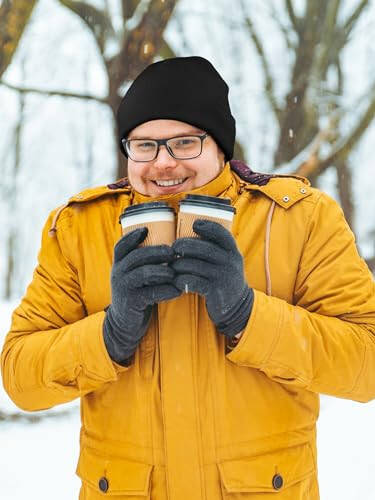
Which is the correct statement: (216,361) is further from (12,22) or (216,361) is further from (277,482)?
(12,22)

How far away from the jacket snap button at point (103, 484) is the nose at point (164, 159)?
80cm

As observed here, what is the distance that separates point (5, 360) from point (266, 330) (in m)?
0.71

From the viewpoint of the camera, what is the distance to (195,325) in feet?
5.42

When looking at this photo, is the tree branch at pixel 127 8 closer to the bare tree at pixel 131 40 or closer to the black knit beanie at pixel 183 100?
the bare tree at pixel 131 40

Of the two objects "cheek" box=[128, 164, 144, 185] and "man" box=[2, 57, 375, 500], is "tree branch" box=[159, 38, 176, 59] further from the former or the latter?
"cheek" box=[128, 164, 144, 185]

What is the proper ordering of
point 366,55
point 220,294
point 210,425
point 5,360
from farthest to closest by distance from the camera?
point 366,55
point 5,360
point 210,425
point 220,294

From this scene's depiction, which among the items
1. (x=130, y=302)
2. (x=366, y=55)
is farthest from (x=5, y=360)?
(x=366, y=55)

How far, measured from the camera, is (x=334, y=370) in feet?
5.32

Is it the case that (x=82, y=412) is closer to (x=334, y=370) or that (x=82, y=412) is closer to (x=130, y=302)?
(x=130, y=302)

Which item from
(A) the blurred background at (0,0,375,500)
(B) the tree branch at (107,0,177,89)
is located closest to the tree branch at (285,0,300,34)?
(A) the blurred background at (0,0,375,500)

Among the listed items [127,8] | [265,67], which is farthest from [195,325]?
[265,67]

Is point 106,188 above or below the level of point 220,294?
above

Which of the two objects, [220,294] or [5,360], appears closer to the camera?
[220,294]

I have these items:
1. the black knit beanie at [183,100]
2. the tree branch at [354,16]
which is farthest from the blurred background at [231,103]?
the black knit beanie at [183,100]
